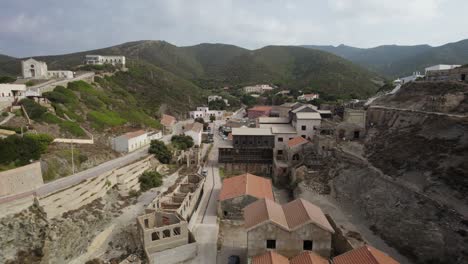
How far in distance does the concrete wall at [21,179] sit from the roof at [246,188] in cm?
1801

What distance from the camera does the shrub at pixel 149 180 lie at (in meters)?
37.3

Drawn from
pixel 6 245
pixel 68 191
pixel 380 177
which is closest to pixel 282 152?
pixel 380 177

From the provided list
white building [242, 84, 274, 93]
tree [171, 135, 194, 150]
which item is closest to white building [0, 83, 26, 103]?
tree [171, 135, 194, 150]

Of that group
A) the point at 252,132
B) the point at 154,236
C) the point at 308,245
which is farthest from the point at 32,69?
the point at 308,245

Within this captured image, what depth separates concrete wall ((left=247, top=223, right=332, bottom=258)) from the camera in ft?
64.8

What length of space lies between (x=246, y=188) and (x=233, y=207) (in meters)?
2.48

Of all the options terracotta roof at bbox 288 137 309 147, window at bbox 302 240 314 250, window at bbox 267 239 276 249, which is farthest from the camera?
terracotta roof at bbox 288 137 309 147

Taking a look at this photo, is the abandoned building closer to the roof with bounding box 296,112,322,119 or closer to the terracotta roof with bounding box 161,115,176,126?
the roof with bounding box 296,112,322,119

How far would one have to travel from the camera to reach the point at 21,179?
25.3m

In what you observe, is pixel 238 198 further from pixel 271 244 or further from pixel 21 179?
pixel 21 179

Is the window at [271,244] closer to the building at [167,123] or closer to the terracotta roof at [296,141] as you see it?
the terracotta roof at [296,141]

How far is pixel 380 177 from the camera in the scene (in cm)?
2936

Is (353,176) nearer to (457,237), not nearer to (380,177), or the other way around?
(380,177)

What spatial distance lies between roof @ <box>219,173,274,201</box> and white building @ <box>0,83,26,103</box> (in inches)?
1291
